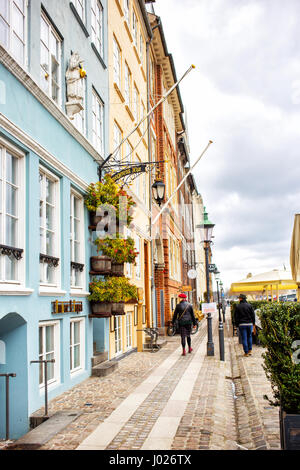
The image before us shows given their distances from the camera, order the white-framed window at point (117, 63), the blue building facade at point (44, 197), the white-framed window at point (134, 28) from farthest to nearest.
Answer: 1. the white-framed window at point (134, 28)
2. the white-framed window at point (117, 63)
3. the blue building facade at point (44, 197)

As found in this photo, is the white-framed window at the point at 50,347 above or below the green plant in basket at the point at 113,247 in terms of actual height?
below

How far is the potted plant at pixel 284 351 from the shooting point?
4703 millimetres

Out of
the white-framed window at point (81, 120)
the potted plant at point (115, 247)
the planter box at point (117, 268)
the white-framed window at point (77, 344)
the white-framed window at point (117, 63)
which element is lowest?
the white-framed window at point (77, 344)

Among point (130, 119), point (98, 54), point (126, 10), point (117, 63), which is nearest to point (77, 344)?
point (98, 54)

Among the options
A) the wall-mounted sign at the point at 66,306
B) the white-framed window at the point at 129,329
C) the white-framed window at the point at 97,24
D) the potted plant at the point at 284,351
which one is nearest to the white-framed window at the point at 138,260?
the white-framed window at the point at 129,329

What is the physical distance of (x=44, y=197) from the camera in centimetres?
871

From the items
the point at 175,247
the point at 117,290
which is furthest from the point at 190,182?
the point at 117,290

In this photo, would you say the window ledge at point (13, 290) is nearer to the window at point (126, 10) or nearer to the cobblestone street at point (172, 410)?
the cobblestone street at point (172, 410)

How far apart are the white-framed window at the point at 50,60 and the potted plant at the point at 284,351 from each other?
592cm

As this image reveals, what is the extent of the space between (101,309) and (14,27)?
609cm

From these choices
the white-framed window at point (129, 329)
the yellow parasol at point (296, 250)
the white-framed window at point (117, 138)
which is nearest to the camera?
the yellow parasol at point (296, 250)

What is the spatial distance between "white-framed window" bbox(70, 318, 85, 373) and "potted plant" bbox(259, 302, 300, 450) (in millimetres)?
5638

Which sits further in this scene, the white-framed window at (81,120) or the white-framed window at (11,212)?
the white-framed window at (81,120)
